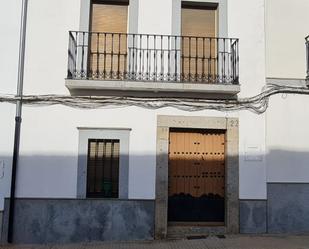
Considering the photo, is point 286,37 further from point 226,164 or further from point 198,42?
point 226,164

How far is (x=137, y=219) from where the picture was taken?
828cm

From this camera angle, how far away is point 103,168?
8.50m

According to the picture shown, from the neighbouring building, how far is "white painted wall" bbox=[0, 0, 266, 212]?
2 cm

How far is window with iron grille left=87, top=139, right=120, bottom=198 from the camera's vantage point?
8.44m

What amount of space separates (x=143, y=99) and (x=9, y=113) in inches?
105

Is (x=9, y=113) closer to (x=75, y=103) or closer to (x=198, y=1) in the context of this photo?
(x=75, y=103)

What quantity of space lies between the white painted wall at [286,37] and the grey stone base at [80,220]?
405 centimetres

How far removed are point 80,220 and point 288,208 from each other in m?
4.28

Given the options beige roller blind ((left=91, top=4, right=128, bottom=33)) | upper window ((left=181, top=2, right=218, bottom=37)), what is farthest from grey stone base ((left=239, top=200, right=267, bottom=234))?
beige roller blind ((left=91, top=4, right=128, bottom=33))

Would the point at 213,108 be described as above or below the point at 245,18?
below

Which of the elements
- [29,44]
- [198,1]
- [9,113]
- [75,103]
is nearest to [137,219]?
[75,103]

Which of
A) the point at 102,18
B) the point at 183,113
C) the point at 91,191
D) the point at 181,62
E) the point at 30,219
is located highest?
the point at 102,18

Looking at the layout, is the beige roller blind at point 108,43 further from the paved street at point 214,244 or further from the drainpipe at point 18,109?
the paved street at point 214,244

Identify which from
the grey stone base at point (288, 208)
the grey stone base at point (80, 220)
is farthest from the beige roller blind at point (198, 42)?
the grey stone base at point (80, 220)
